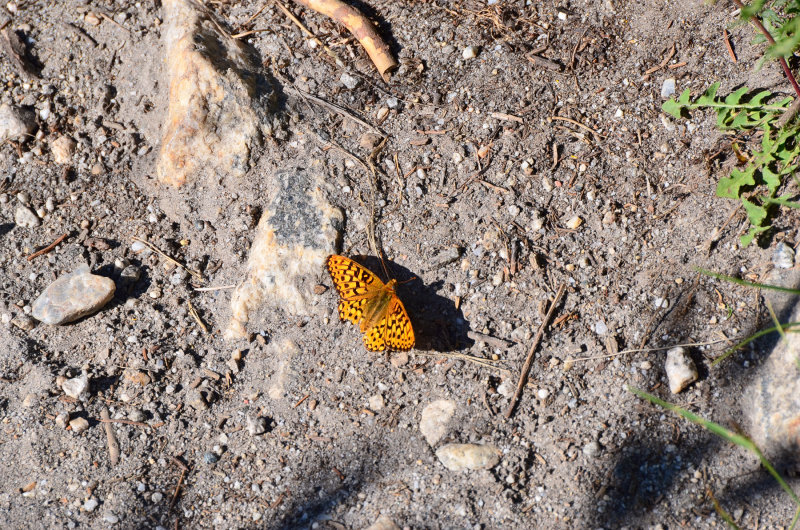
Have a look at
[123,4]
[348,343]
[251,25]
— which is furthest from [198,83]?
[348,343]

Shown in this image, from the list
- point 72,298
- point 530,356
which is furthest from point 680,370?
point 72,298

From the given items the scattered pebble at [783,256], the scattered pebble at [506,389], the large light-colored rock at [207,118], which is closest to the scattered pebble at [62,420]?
the large light-colored rock at [207,118]

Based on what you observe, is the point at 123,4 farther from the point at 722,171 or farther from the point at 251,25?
the point at 722,171

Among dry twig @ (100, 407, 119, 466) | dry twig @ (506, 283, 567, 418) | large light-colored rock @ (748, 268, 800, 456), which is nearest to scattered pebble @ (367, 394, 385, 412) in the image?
dry twig @ (506, 283, 567, 418)

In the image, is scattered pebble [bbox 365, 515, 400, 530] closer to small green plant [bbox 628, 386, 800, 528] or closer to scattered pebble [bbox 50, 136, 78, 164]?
small green plant [bbox 628, 386, 800, 528]

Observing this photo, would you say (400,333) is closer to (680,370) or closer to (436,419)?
(436,419)

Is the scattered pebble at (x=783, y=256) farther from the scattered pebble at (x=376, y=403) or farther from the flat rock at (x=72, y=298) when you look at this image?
the flat rock at (x=72, y=298)
